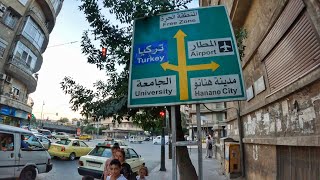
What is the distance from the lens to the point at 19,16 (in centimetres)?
2788

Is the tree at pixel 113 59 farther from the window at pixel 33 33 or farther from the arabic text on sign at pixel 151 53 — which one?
the window at pixel 33 33

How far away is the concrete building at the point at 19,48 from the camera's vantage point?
1048 inches

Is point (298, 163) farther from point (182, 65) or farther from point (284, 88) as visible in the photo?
point (182, 65)

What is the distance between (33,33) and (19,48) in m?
3.56

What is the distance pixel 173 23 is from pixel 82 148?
1805 cm

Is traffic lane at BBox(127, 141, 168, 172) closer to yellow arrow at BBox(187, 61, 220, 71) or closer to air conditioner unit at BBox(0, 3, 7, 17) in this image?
yellow arrow at BBox(187, 61, 220, 71)

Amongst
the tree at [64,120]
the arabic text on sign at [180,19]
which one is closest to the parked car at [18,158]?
the arabic text on sign at [180,19]

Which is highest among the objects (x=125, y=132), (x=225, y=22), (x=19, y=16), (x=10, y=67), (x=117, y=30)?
(x=19, y=16)

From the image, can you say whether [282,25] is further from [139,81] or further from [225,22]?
[139,81]

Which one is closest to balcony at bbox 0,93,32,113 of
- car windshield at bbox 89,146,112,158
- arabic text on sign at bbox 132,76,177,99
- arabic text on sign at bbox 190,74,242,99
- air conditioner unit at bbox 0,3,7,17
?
air conditioner unit at bbox 0,3,7,17

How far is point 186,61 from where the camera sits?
3.34 meters

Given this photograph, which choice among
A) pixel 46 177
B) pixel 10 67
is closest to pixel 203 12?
pixel 46 177

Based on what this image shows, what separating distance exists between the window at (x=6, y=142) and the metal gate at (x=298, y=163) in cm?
786

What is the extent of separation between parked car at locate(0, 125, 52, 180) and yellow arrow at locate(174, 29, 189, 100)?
7.40 meters
